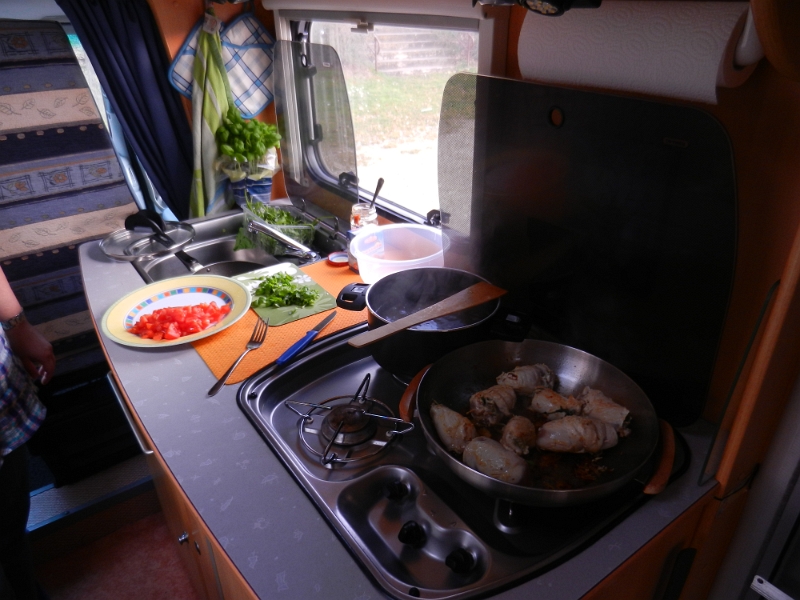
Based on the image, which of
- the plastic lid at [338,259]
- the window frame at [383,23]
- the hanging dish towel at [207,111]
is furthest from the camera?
the hanging dish towel at [207,111]

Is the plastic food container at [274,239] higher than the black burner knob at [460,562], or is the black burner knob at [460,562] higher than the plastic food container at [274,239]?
the plastic food container at [274,239]

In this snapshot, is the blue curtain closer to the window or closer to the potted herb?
the potted herb

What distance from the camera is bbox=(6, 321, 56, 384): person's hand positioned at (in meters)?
1.35

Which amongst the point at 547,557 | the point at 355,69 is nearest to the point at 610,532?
the point at 547,557

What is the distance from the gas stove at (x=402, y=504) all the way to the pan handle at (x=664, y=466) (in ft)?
0.12

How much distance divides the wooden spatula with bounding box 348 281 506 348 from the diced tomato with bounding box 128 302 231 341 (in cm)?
44

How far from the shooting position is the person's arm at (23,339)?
4.30ft

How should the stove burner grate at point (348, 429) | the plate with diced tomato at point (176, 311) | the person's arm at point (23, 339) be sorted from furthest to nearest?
the person's arm at point (23, 339), the plate with diced tomato at point (176, 311), the stove burner grate at point (348, 429)

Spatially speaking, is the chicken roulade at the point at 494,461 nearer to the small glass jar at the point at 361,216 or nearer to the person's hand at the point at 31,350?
the small glass jar at the point at 361,216

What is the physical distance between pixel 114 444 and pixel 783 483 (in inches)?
74.8

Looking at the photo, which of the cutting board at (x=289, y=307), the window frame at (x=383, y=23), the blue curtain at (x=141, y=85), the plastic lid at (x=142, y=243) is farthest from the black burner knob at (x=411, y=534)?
the blue curtain at (x=141, y=85)

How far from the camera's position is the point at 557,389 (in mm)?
936

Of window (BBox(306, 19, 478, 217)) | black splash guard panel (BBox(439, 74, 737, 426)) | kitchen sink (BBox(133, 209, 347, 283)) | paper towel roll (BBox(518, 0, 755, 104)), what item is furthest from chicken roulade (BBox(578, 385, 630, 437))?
kitchen sink (BBox(133, 209, 347, 283))

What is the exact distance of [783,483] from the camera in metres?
0.76
